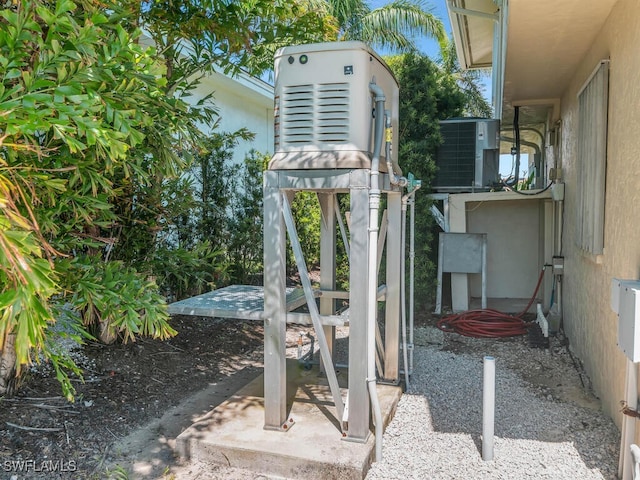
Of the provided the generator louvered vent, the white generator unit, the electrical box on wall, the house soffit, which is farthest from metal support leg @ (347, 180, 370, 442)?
the house soffit

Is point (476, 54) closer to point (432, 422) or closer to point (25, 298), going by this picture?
point (432, 422)

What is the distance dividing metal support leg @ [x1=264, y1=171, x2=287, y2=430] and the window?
2.50 meters

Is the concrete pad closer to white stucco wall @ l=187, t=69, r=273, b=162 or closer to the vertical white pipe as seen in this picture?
the vertical white pipe

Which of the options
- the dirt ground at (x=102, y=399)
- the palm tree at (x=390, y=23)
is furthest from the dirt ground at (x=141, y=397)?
the palm tree at (x=390, y=23)

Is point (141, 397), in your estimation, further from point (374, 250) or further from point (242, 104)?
point (242, 104)

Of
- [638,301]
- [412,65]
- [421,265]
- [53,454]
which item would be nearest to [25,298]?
[53,454]

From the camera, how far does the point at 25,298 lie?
1.89 m

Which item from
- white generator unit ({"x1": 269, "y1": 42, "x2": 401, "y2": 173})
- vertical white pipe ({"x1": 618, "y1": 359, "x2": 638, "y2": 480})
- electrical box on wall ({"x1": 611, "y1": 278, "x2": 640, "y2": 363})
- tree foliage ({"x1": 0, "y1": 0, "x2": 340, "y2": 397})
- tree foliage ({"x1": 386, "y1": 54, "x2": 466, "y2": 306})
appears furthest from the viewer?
tree foliage ({"x1": 386, "y1": 54, "x2": 466, "y2": 306})

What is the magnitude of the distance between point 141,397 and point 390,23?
13373 millimetres

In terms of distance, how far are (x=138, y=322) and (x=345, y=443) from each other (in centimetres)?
141

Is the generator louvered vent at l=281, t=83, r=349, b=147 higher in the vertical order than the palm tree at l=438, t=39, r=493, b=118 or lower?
lower

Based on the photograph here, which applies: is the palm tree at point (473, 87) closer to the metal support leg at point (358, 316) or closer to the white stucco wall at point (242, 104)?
the white stucco wall at point (242, 104)

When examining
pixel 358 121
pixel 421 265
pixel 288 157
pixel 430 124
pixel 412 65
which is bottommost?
pixel 421 265

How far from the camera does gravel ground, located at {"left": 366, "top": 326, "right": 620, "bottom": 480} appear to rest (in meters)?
3.14
